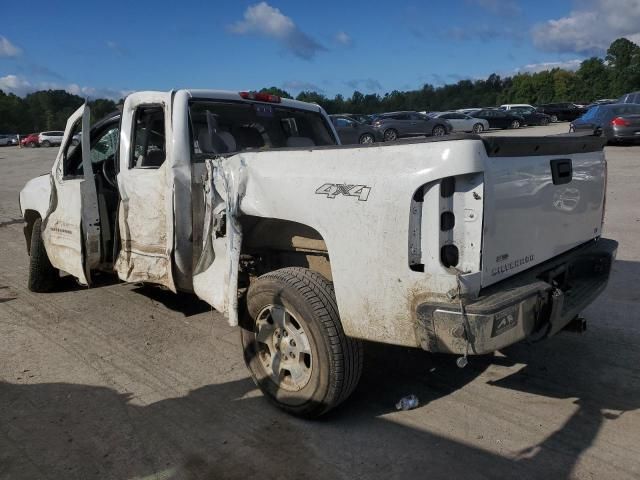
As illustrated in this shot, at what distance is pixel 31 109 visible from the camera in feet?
299

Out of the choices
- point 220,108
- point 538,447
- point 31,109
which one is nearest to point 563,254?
point 538,447

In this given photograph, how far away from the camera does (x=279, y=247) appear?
3896 millimetres

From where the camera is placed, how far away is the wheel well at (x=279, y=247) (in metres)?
3.63

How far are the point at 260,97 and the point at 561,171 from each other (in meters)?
2.72

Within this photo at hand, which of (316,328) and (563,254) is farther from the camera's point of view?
(563,254)

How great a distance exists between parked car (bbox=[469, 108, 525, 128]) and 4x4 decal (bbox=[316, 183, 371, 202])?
35.7m

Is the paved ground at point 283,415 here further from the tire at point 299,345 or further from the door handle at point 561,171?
the door handle at point 561,171

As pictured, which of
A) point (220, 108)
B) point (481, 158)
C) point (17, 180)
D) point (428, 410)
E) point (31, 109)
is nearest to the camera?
point (481, 158)

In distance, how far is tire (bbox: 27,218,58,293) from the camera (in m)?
5.94

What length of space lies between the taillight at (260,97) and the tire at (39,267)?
281 cm

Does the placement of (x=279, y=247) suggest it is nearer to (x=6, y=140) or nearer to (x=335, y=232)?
(x=335, y=232)

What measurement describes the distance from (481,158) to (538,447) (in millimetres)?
1659

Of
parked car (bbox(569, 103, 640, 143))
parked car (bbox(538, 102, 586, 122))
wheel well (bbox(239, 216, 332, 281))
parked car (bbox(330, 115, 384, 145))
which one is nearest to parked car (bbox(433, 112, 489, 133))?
parked car (bbox(330, 115, 384, 145))

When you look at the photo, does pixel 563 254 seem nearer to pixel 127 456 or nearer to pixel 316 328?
pixel 316 328
